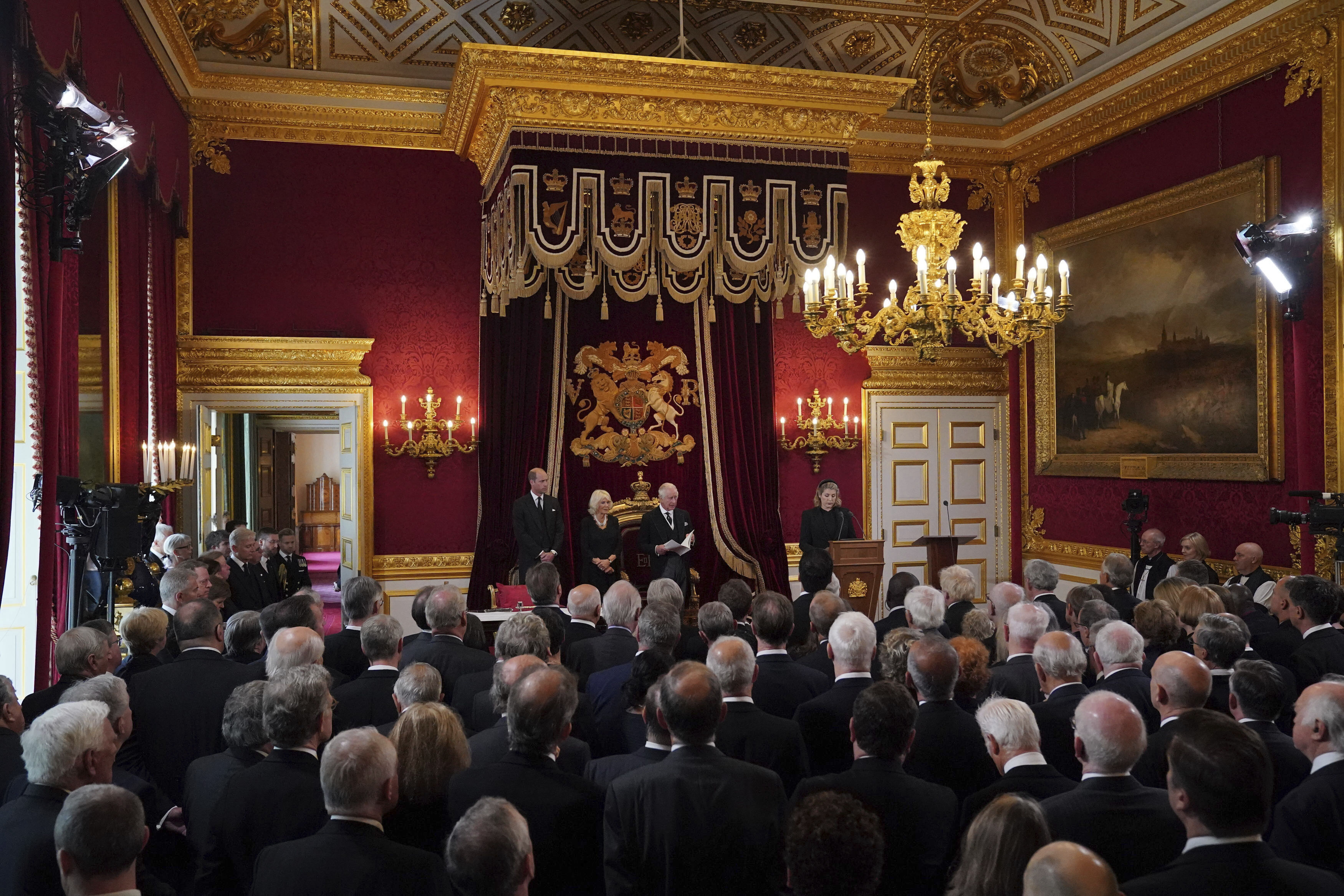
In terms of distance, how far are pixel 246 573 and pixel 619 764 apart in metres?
5.40

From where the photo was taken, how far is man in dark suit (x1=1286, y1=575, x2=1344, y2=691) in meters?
4.89

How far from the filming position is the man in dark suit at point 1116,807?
2.76m

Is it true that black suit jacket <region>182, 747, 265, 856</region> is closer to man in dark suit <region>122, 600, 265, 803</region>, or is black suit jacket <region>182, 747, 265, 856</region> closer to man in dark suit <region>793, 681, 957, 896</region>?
man in dark suit <region>122, 600, 265, 803</region>

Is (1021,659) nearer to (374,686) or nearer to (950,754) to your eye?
(950,754)

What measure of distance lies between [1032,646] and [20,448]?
18.8 ft

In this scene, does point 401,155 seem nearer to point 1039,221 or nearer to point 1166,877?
point 1039,221

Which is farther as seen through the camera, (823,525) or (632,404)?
(632,404)

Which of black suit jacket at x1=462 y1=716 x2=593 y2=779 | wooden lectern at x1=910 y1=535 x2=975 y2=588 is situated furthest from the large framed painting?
black suit jacket at x1=462 y1=716 x2=593 y2=779

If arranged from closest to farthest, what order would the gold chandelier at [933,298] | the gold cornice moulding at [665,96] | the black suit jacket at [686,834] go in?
1. the black suit jacket at [686,834]
2. the gold chandelier at [933,298]
3. the gold cornice moulding at [665,96]

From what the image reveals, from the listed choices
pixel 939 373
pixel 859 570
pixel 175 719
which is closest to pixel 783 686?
pixel 175 719

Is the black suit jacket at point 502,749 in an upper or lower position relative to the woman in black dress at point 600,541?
lower

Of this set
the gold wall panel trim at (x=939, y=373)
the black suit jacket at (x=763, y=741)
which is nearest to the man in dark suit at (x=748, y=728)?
the black suit jacket at (x=763, y=741)

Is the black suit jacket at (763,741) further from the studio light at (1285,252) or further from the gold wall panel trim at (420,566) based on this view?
the gold wall panel trim at (420,566)

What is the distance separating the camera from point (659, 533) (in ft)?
30.6
